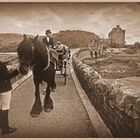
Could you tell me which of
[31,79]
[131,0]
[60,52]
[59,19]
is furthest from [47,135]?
[131,0]

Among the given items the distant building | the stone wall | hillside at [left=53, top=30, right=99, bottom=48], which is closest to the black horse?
hillside at [left=53, top=30, right=99, bottom=48]

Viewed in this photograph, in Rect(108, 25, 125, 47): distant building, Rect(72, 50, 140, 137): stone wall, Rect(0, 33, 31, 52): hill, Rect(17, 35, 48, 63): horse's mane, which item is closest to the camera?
Rect(72, 50, 140, 137): stone wall

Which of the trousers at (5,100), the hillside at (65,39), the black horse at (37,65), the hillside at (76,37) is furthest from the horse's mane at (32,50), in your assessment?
the trousers at (5,100)

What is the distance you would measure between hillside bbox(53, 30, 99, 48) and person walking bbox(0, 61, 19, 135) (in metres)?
0.56

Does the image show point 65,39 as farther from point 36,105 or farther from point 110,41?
point 36,105

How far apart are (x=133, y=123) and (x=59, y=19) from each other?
4.04ft

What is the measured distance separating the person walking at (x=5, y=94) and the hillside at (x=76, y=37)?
56 cm

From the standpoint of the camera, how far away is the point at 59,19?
3750mm

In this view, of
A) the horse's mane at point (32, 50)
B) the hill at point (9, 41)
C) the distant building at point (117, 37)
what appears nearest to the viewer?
the horse's mane at point (32, 50)

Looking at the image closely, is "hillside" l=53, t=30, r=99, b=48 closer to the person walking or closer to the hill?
the hill

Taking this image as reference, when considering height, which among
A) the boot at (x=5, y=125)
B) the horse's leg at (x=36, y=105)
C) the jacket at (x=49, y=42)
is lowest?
the boot at (x=5, y=125)

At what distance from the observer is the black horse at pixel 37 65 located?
3.51 metres

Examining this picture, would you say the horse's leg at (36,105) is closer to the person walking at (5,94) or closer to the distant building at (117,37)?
the person walking at (5,94)

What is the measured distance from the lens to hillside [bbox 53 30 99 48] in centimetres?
378
